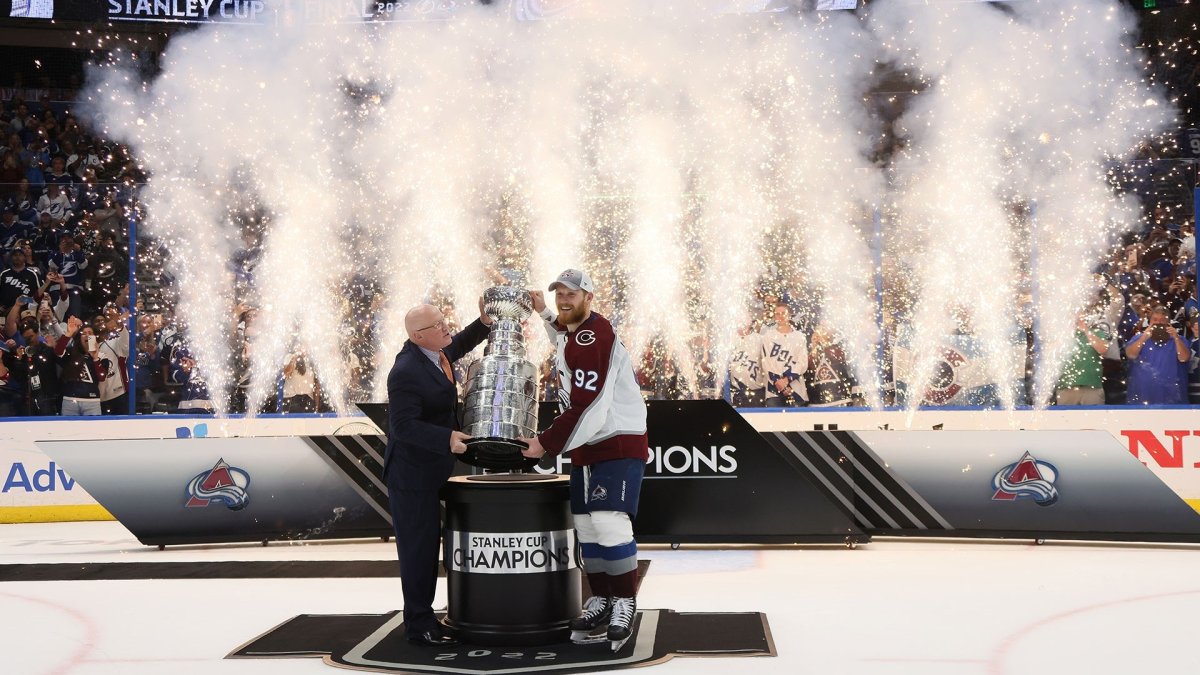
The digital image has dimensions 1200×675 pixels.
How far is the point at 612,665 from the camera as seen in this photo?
4.53m

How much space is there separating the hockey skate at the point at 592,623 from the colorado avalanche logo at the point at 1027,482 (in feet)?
14.6

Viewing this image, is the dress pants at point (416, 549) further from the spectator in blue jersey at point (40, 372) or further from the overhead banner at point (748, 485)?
the spectator in blue jersey at point (40, 372)

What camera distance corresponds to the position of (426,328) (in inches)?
199

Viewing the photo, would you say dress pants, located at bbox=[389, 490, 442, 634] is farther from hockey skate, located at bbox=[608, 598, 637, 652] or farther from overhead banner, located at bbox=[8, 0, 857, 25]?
overhead banner, located at bbox=[8, 0, 857, 25]

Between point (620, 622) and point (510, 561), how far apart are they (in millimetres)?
529

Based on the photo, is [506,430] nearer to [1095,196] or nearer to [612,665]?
[612,665]

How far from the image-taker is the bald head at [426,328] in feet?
16.6

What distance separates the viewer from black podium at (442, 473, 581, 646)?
15.9ft

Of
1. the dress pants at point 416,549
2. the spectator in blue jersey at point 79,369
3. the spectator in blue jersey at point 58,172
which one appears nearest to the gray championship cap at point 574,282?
the dress pants at point 416,549

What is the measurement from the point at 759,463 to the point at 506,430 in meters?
3.83

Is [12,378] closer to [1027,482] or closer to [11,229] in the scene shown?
[11,229]

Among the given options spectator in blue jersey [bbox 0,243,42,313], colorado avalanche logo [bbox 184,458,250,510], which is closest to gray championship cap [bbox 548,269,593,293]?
colorado avalanche logo [bbox 184,458,250,510]

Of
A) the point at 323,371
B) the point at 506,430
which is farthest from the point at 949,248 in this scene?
the point at 506,430

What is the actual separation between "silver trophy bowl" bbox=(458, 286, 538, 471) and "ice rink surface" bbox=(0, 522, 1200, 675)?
108 centimetres
